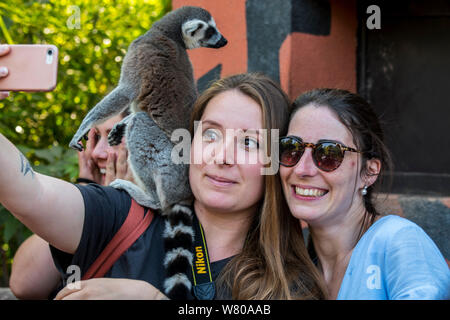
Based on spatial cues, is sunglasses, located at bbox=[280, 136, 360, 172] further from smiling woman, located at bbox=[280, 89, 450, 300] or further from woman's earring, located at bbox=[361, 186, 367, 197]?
woman's earring, located at bbox=[361, 186, 367, 197]

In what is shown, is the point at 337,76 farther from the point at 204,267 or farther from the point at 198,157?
the point at 204,267

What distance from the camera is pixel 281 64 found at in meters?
2.20

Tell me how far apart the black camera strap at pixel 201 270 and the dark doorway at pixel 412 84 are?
136cm

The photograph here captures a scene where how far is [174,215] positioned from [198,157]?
0.26 m

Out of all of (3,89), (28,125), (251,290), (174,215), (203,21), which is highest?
(203,21)

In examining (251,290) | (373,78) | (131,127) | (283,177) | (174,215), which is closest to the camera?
(251,290)

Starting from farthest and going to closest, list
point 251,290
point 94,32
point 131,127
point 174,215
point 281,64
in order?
point 94,32 < point 281,64 < point 131,127 < point 174,215 < point 251,290

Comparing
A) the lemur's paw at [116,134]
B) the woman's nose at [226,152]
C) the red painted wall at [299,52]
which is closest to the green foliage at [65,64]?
the lemur's paw at [116,134]

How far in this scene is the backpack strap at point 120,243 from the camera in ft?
4.62

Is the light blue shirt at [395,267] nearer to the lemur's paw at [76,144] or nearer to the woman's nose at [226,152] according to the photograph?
the woman's nose at [226,152]

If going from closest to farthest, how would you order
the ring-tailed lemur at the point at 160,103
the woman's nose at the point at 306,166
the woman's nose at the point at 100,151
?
the woman's nose at the point at 306,166, the ring-tailed lemur at the point at 160,103, the woman's nose at the point at 100,151

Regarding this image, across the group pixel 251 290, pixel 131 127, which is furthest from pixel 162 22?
pixel 251 290

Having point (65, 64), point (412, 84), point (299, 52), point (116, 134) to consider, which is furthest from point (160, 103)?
point (412, 84)

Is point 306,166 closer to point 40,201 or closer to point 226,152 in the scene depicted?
point 226,152
